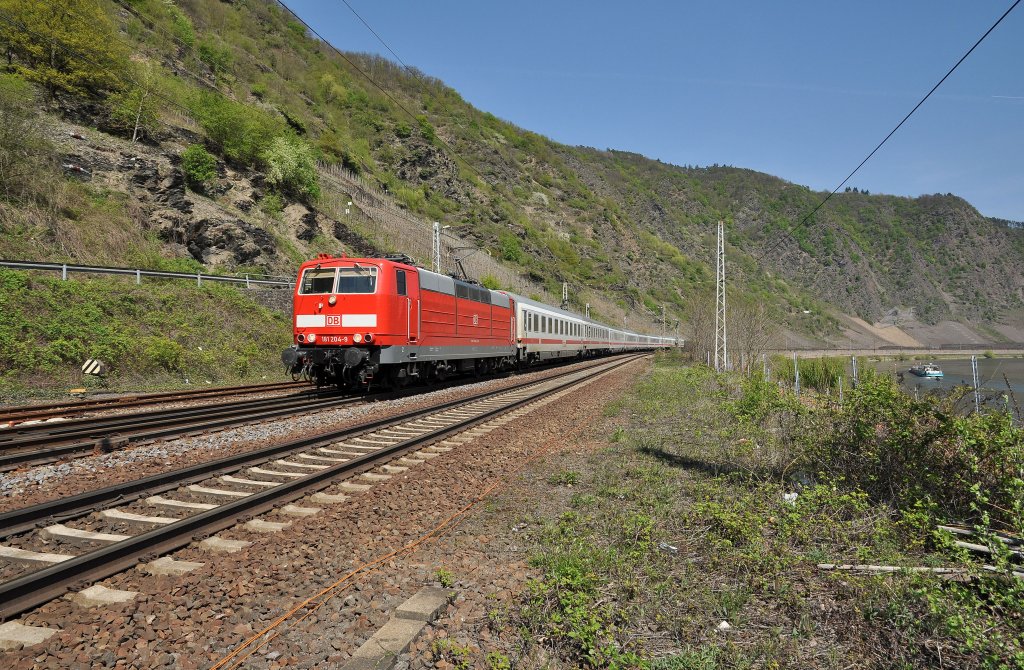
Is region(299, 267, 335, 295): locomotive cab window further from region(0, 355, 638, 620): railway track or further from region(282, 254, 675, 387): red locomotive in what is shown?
region(0, 355, 638, 620): railway track

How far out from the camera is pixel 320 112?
68.4 meters

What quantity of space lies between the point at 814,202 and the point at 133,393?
220557 mm

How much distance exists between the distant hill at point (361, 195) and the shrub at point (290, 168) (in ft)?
0.47

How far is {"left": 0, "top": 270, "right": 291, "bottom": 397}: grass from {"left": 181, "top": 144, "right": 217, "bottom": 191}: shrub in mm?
10731

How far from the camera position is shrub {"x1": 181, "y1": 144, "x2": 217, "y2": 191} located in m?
29.4

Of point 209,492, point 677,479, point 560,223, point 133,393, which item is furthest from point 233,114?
point 560,223

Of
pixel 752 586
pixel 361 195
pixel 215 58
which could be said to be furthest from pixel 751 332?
pixel 215 58

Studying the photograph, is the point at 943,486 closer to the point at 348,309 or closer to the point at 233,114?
the point at 348,309

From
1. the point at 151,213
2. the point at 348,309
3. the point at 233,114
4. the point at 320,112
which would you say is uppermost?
the point at 320,112

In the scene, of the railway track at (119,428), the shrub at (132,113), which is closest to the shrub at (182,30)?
the shrub at (132,113)

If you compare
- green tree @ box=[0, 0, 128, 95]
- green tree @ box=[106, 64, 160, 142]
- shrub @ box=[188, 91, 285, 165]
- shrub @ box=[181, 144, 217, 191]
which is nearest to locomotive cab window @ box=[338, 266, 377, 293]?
shrub @ box=[181, 144, 217, 191]

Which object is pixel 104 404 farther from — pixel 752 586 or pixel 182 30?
pixel 182 30

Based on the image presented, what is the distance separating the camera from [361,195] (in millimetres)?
50125

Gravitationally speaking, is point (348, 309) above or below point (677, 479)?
above
